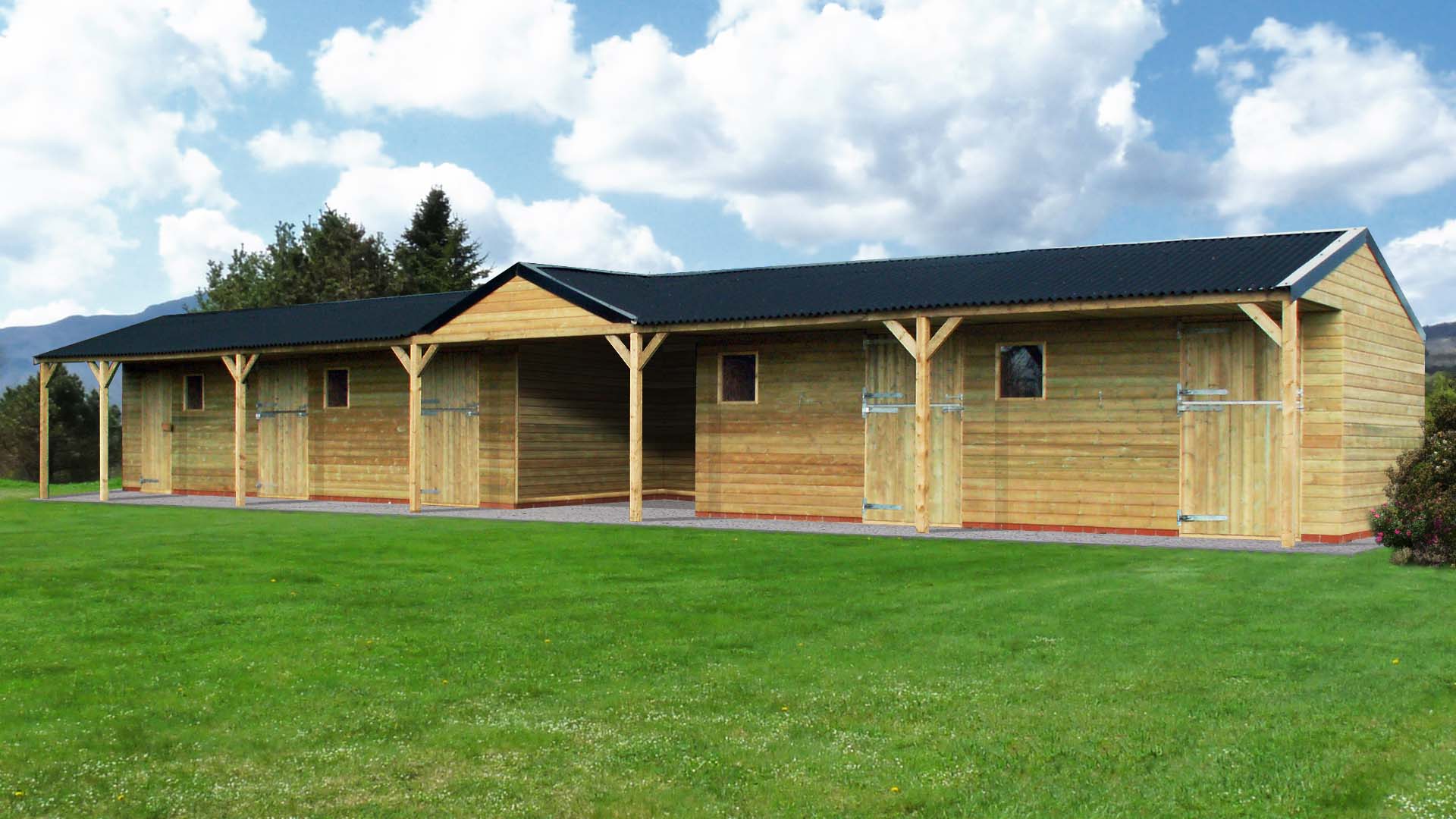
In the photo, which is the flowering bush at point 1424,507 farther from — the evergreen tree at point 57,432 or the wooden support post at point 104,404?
the evergreen tree at point 57,432

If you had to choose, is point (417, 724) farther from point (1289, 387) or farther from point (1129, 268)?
point (1129, 268)

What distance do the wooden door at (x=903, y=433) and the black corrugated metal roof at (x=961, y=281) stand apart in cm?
101

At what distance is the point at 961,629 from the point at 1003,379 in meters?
8.96

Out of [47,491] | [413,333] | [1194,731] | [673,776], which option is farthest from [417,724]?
[47,491]

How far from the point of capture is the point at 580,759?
5.95m

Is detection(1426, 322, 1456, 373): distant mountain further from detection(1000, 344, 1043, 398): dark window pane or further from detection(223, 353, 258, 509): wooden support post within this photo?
detection(223, 353, 258, 509): wooden support post

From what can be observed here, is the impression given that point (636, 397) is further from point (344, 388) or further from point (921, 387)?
point (344, 388)

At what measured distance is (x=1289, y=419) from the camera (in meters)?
14.6

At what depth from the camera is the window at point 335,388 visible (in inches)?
989

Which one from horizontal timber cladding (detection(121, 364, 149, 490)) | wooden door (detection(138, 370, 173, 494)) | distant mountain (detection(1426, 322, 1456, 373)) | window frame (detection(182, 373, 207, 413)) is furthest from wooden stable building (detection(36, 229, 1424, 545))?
distant mountain (detection(1426, 322, 1456, 373))

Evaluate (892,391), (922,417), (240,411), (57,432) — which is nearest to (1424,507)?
(922,417)

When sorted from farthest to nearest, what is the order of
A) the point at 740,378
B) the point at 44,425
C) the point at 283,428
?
the point at 44,425 < the point at 283,428 < the point at 740,378

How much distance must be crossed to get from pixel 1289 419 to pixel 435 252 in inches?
2012

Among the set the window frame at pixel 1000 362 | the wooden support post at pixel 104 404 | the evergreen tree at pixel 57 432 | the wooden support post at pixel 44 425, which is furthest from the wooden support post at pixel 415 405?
the evergreen tree at pixel 57 432
